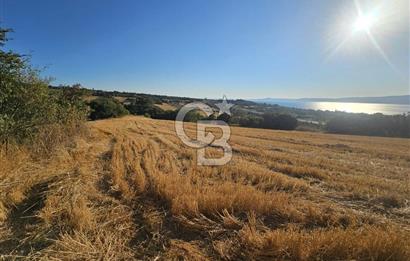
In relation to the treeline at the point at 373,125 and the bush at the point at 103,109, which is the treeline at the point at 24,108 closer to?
the bush at the point at 103,109

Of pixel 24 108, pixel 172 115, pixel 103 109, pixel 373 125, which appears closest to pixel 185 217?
pixel 24 108

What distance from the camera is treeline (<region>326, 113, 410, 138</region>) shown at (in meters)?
40.2

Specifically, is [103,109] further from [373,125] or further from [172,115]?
[373,125]

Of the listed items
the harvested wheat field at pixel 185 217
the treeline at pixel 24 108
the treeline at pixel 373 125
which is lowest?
the treeline at pixel 373 125

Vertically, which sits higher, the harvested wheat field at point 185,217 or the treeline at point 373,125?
the harvested wheat field at point 185,217

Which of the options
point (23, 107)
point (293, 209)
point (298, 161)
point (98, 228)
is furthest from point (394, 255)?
point (23, 107)

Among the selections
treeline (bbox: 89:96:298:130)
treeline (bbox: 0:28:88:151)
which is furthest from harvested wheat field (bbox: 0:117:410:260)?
treeline (bbox: 89:96:298:130)

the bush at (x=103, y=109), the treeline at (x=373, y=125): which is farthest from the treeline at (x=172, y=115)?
the treeline at (x=373, y=125)

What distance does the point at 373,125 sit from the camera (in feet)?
138

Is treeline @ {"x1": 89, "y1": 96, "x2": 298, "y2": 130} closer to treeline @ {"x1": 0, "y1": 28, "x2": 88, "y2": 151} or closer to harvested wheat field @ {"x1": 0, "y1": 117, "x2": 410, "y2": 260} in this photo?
treeline @ {"x1": 0, "y1": 28, "x2": 88, "y2": 151}

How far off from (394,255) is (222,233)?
6.83 feet

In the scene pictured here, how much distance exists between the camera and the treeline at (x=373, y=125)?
40.2 meters

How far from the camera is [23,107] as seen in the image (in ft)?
27.0

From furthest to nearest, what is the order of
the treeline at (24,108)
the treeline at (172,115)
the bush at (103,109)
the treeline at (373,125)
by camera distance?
the treeline at (172,115) → the bush at (103,109) → the treeline at (373,125) → the treeline at (24,108)
